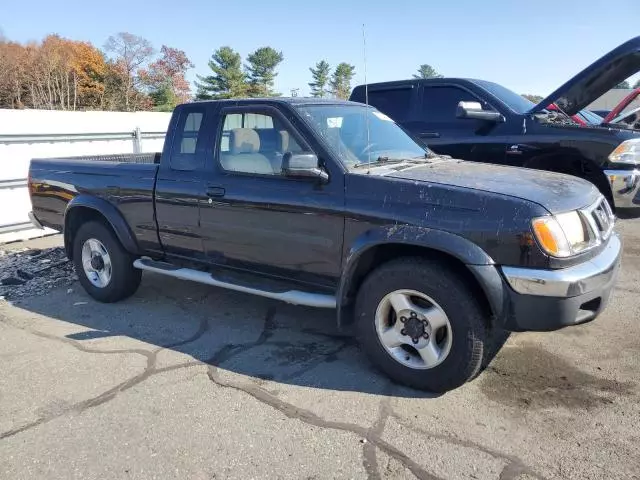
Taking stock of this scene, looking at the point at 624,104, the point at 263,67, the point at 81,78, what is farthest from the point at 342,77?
the point at 624,104

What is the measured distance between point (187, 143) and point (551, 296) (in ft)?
10.3

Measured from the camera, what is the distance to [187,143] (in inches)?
181

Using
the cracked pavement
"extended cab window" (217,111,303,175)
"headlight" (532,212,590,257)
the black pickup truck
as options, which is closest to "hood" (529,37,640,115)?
the cracked pavement

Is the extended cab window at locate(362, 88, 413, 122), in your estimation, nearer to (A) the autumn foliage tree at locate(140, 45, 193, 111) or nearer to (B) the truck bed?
(B) the truck bed

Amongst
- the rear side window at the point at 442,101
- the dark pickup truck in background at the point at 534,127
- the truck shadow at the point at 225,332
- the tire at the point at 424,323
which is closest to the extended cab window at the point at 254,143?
the tire at the point at 424,323

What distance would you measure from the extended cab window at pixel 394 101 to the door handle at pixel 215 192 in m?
4.15

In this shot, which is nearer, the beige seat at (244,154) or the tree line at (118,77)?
the beige seat at (244,154)

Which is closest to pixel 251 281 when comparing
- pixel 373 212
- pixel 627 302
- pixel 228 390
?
pixel 228 390

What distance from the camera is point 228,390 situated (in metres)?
3.54

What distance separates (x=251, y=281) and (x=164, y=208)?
1.08m

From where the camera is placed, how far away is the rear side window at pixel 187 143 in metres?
4.52

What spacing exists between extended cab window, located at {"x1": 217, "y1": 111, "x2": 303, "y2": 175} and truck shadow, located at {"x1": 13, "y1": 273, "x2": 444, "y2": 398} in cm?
137

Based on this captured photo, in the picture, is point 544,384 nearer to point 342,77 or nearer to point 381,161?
point 381,161

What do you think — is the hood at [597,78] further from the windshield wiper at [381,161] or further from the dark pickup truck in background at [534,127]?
the windshield wiper at [381,161]
